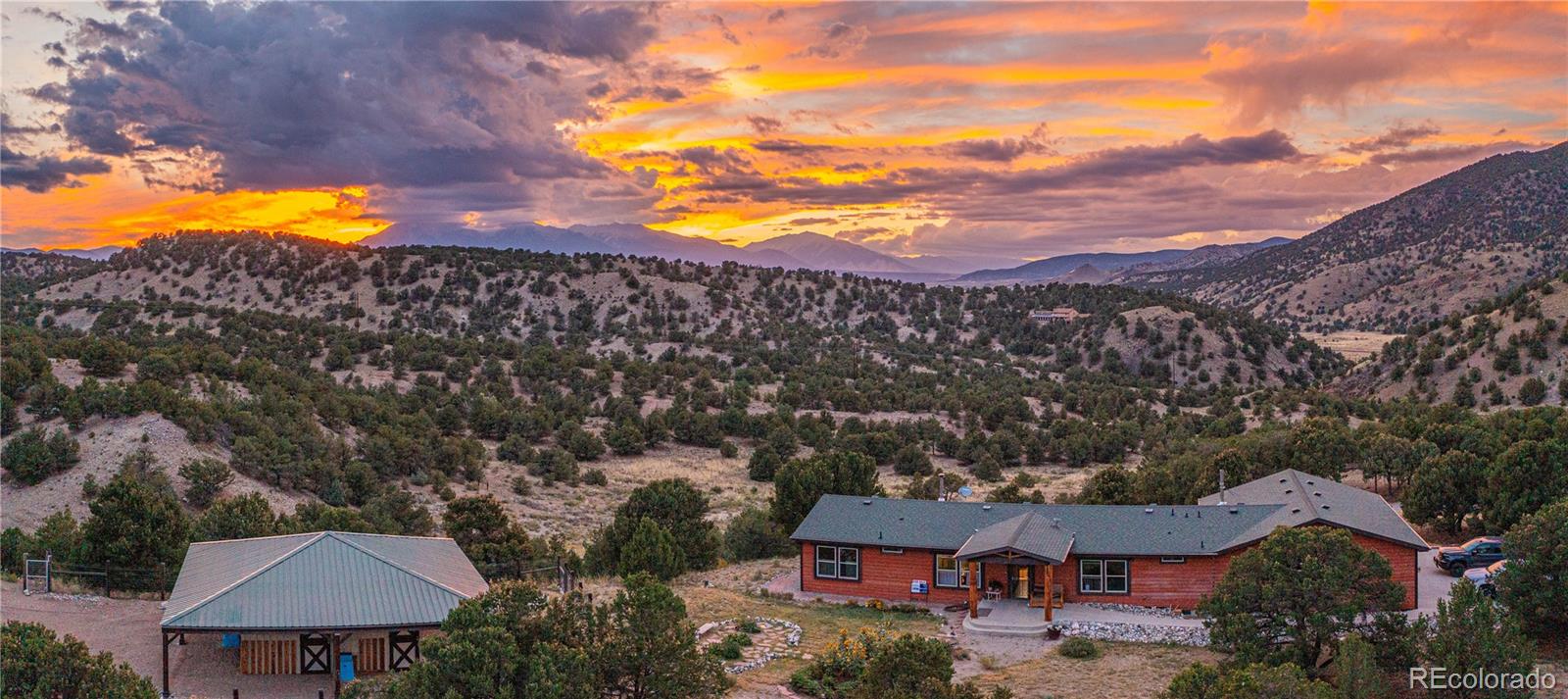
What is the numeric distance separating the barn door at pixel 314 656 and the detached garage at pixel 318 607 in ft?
0.06

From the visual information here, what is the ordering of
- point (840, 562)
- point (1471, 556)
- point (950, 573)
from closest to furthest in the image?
point (950, 573) < point (1471, 556) < point (840, 562)

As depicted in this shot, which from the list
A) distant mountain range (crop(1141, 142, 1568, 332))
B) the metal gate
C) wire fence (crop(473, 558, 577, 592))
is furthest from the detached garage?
distant mountain range (crop(1141, 142, 1568, 332))

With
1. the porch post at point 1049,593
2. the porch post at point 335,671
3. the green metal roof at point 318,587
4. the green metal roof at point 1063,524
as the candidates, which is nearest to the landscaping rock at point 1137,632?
the porch post at point 1049,593

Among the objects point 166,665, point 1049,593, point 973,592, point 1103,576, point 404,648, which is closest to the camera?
point 166,665

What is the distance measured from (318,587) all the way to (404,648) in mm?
1856

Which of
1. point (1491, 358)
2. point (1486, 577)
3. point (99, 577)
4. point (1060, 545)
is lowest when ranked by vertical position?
point (1486, 577)

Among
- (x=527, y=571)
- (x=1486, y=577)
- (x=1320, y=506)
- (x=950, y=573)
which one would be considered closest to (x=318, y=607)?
(x=527, y=571)

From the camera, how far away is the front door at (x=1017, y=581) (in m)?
25.8

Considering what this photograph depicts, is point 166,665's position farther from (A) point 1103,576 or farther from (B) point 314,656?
(A) point 1103,576

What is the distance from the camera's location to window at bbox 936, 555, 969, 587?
26422 mm

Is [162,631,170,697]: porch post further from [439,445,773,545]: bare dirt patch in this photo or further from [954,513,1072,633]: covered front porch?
[439,445,773,545]: bare dirt patch

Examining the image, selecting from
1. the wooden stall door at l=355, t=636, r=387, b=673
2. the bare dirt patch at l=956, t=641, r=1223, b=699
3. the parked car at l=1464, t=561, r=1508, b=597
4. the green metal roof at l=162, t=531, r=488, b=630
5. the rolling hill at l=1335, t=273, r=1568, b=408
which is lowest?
the bare dirt patch at l=956, t=641, r=1223, b=699

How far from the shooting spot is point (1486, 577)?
80.7 ft

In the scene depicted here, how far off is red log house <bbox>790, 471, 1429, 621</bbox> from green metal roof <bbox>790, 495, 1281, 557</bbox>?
28 millimetres
